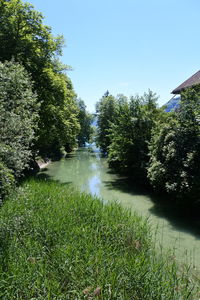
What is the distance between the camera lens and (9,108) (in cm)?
845

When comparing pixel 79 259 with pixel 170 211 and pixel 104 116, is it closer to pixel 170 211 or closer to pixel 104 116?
pixel 170 211

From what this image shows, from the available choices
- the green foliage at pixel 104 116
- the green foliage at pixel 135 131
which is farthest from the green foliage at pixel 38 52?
the green foliage at pixel 104 116

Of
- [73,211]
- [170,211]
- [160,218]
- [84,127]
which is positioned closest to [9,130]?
[73,211]

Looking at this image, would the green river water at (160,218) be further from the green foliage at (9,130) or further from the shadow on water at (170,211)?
the green foliage at (9,130)

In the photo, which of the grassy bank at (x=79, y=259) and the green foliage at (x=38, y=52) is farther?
the green foliage at (x=38, y=52)

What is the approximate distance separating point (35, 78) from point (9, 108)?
7.40 m

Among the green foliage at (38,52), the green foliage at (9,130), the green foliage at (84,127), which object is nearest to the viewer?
the green foliage at (9,130)

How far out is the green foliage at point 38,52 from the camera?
13.4 metres

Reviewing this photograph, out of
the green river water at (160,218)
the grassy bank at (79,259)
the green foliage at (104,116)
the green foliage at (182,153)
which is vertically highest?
the green foliage at (104,116)

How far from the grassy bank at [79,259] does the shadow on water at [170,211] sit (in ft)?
8.61

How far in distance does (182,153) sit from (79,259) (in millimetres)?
6333

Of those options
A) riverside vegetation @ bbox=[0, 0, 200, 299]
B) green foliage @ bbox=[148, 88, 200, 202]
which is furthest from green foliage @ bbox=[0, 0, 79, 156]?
green foliage @ bbox=[148, 88, 200, 202]

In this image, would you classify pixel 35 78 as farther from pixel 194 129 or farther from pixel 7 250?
pixel 7 250

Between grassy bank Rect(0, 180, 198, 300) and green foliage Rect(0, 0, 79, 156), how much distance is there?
8.08m
